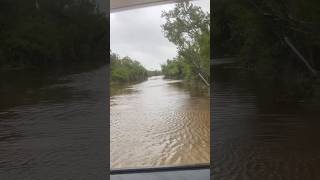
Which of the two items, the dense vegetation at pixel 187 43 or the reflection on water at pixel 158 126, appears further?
the dense vegetation at pixel 187 43

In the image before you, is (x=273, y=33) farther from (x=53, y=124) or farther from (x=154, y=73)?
(x=154, y=73)

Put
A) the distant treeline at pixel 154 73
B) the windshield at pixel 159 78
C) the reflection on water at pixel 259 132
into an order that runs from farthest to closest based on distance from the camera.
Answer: the distant treeline at pixel 154 73 → the windshield at pixel 159 78 → the reflection on water at pixel 259 132

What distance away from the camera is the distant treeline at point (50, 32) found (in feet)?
12.2

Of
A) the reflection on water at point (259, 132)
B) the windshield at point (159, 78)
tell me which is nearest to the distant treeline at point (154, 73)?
the windshield at point (159, 78)

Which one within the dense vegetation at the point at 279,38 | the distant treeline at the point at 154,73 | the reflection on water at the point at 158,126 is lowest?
the reflection on water at the point at 158,126

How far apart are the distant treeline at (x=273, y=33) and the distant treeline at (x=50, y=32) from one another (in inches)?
47.0

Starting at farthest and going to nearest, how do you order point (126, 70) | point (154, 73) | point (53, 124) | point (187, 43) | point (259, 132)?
point (187, 43)
point (154, 73)
point (126, 70)
point (259, 132)
point (53, 124)

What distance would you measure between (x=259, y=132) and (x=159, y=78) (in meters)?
4.96

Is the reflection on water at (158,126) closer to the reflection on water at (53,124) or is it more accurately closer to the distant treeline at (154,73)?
the distant treeline at (154,73)

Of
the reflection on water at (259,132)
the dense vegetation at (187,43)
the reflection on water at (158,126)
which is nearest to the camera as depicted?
the reflection on water at (259,132)

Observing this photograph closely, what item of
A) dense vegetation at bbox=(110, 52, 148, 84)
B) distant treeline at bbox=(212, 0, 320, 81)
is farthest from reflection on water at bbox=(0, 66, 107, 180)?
dense vegetation at bbox=(110, 52, 148, 84)

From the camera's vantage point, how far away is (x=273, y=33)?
3.87 m

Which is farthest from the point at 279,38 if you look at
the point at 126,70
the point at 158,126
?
the point at 126,70

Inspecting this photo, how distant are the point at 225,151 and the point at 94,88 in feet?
4.46
